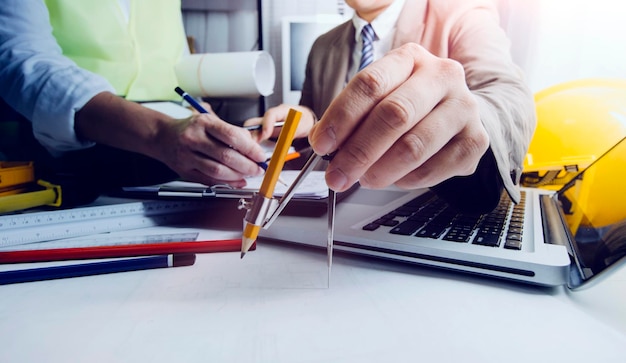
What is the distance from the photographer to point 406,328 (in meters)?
0.18

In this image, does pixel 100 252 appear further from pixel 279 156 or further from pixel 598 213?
pixel 598 213

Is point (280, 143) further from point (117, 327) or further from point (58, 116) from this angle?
point (58, 116)

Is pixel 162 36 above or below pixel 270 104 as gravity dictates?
above

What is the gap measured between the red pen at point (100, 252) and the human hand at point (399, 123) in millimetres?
143

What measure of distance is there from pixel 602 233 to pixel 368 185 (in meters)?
0.18

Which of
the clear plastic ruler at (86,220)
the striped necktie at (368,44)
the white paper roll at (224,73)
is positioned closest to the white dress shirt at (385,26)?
the striped necktie at (368,44)

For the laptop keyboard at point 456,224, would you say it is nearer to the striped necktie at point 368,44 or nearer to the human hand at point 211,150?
the human hand at point 211,150

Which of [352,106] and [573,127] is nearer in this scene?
[352,106]

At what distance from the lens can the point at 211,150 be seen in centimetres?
35

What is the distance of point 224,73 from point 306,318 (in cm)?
59

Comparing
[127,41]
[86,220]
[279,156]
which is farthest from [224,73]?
[279,156]

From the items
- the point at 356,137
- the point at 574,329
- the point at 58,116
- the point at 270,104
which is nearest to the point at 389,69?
the point at 356,137

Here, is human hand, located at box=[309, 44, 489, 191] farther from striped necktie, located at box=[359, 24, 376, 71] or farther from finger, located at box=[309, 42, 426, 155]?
striped necktie, located at box=[359, 24, 376, 71]

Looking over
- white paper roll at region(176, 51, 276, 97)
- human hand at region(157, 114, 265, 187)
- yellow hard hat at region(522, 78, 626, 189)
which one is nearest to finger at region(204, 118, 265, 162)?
human hand at region(157, 114, 265, 187)
